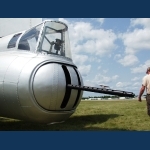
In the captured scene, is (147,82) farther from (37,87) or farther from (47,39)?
(37,87)

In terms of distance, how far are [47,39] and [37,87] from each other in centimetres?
180

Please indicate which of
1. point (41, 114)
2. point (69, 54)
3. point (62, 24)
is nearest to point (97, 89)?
point (41, 114)

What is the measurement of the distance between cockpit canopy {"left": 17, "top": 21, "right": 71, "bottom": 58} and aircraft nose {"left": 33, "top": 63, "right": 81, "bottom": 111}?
2.92 ft

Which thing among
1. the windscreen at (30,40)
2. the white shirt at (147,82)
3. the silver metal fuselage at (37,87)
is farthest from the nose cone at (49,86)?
the white shirt at (147,82)

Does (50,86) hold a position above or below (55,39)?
below

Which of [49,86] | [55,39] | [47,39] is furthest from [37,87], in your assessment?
[55,39]

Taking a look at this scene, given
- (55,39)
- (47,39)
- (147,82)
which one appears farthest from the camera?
(147,82)

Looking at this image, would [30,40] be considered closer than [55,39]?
Yes

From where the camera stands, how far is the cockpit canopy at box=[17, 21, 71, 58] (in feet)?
25.9

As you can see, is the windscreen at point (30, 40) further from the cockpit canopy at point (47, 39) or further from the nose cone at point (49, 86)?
the nose cone at point (49, 86)

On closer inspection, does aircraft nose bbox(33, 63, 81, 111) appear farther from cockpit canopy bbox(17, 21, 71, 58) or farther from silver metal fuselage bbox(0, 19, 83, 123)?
cockpit canopy bbox(17, 21, 71, 58)

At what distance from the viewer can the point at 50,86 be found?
698 centimetres

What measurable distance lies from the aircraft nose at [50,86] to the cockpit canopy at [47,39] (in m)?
0.89

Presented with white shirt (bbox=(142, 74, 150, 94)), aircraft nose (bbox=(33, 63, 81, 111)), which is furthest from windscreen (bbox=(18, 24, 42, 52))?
white shirt (bbox=(142, 74, 150, 94))
